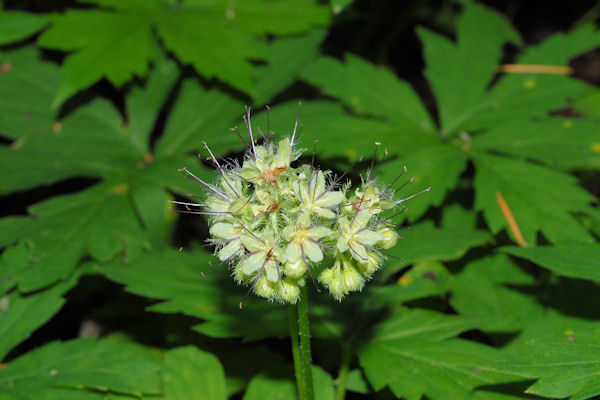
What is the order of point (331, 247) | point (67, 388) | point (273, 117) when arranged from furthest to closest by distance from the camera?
1. point (273, 117)
2. point (67, 388)
3. point (331, 247)

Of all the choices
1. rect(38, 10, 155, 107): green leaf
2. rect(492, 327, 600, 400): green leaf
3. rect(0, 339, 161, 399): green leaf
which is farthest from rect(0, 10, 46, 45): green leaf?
rect(492, 327, 600, 400): green leaf

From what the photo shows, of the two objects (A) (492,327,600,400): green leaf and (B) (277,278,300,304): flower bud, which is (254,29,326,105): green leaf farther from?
(A) (492,327,600,400): green leaf

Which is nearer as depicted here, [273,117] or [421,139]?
[421,139]

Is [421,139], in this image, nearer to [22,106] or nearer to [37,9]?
[22,106]

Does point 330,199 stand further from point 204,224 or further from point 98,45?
point 204,224

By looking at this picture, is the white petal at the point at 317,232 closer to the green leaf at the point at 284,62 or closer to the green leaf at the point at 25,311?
the green leaf at the point at 25,311

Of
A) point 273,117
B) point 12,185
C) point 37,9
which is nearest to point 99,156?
point 12,185
